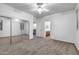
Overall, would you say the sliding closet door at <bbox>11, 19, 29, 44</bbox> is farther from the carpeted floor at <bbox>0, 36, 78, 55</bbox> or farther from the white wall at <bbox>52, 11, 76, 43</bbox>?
the white wall at <bbox>52, 11, 76, 43</bbox>

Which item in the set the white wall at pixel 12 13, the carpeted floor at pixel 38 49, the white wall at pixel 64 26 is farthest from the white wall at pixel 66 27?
the white wall at pixel 12 13

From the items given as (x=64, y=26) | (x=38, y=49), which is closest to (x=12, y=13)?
(x=38, y=49)

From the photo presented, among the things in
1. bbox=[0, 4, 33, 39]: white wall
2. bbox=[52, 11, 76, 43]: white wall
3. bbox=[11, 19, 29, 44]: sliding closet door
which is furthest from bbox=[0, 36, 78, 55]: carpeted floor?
bbox=[0, 4, 33, 39]: white wall

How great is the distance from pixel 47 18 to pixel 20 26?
8.94 ft

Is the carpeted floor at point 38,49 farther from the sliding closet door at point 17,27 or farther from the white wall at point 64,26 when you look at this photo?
the white wall at point 64,26

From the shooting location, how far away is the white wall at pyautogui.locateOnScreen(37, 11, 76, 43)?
4125mm

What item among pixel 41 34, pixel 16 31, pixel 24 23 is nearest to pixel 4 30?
pixel 16 31

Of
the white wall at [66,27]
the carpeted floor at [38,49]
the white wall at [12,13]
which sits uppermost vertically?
the white wall at [12,13]

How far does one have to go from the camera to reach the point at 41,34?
7137mm

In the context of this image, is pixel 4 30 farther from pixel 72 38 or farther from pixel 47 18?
pixel 72 38

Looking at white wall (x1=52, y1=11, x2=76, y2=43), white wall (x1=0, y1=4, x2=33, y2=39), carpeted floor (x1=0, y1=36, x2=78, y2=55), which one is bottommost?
carpeted floor (x1=0, y1=36, x2=78, y2=55)

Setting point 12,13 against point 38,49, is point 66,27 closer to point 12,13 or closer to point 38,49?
point 38,49

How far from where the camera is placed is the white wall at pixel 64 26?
413 cm
